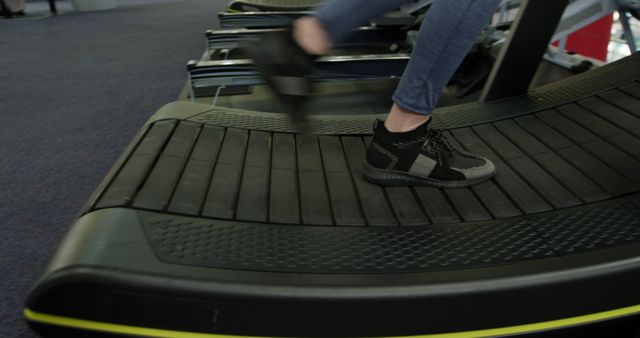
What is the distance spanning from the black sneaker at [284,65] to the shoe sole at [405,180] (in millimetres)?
312

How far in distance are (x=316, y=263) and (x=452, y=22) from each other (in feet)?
1.81

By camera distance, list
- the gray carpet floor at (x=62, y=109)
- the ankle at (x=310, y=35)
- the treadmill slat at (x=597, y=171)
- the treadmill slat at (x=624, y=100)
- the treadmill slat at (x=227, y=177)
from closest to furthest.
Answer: the ankle at (x=310, y=35), the treadmill slat at (x=227, y=177), the treadmill slat at (x=597, y=171), the gray carpet floor at (x=62, y=109), the treadmill slat at (x=624, y=100)

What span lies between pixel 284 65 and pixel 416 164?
0.44m

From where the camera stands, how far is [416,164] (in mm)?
1131

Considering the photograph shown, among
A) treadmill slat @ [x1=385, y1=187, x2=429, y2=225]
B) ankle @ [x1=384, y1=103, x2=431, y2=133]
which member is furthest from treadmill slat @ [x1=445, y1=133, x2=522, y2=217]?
ankle @ [x1=384, y1=103, x2=431, y2=133]

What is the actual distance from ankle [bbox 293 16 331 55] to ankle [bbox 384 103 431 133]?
0.88 ft

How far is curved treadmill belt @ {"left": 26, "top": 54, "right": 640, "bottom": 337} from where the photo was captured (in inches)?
29.6

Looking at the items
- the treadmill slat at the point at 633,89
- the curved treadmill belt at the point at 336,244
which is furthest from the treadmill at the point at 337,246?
the treadmill slat at the point at 633,89

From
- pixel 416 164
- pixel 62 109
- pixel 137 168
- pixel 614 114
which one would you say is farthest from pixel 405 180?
pixel 62 109

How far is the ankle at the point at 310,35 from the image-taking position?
0.87 m

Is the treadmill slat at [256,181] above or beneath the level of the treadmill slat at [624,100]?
beneath

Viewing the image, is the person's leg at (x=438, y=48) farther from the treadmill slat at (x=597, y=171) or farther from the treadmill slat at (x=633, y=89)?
the treadmill slat at (x=633, y=89)

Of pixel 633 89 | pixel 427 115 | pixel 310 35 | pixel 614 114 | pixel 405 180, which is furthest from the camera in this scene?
pixel 633 89

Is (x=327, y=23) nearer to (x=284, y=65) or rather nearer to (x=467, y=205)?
(x=284, y=65)
